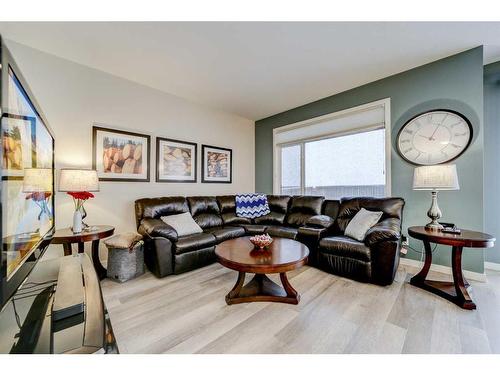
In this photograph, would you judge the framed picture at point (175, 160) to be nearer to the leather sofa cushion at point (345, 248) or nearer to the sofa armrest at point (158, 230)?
the sofa armrest at point (158, 230)

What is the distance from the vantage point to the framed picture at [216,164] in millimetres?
3961

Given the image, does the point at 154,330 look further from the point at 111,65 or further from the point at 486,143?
the point at 486,143

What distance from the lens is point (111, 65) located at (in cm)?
266

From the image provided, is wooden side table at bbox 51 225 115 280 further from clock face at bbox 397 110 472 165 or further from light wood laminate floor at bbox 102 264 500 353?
clock face at bbox 397 110 472 165

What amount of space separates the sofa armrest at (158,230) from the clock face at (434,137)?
325cm

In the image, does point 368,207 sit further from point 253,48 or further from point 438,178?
point 253,48

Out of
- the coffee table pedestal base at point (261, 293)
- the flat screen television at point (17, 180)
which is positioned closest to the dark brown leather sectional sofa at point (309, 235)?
the coffee table pedestal base at point (261, 293)

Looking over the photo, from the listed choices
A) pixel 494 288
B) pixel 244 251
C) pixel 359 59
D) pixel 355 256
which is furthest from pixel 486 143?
pixel 244 251

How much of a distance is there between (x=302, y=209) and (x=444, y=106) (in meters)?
2.27

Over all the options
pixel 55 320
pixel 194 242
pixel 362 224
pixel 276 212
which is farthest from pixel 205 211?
pixel 55 320

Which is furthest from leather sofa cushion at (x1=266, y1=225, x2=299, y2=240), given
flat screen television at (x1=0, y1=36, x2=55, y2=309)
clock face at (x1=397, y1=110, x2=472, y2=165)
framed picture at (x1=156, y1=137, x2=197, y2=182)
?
flat screen television at (x1=0, y1=36, x2=55, y2=309)

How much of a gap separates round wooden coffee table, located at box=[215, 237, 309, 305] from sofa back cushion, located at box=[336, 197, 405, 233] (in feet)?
3.88

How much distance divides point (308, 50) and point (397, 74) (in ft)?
4.99
